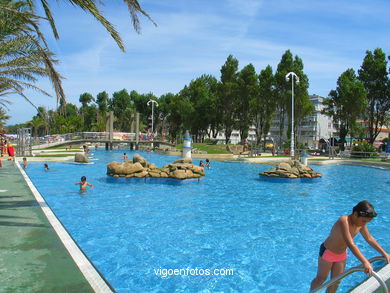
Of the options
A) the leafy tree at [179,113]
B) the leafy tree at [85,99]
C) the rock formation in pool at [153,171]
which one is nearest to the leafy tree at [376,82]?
the leafy tree at [179,113]

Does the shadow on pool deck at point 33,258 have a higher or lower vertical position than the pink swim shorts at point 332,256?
lower

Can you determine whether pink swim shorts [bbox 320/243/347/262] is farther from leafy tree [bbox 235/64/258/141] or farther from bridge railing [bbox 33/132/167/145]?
leafy tree [bbox 235/64/258/141]

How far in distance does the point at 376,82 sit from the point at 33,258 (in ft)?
159

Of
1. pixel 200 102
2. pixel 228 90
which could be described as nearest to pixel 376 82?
pixel 228 90

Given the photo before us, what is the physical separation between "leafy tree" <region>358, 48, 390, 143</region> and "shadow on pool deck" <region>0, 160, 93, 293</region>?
153ft

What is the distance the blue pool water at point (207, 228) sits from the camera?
257 inches

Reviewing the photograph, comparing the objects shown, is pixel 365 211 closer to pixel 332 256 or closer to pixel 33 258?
pixel 332 256

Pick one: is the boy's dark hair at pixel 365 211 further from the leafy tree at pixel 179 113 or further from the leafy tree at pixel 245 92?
the leafy tree at pixel 179 113

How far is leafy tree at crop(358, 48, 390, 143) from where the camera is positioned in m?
43.6

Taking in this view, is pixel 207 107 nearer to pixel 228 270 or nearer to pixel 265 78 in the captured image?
pixel 265 78

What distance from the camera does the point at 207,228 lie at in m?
9.75

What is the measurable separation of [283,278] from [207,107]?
53.2 metres

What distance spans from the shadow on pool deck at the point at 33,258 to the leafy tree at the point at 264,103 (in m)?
43.4

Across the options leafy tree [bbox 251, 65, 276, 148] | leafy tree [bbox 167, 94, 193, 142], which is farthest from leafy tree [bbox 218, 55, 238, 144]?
leafy tree [bbox 167, 94, 193, 142]
